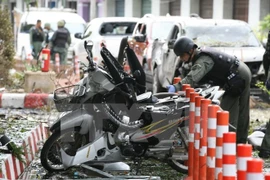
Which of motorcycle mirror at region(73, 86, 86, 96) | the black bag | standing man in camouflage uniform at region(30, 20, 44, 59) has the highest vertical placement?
motorcycle mirror at region(73, 86, 86, 96)

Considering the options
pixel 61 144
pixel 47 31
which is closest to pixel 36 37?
pixel 47 31

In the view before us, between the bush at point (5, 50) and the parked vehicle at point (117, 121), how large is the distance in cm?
902

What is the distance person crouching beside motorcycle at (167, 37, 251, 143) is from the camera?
32.6 ft

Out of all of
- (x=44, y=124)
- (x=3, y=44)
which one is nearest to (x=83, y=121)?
(x=44, y=124)

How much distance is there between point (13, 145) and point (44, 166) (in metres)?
0.41

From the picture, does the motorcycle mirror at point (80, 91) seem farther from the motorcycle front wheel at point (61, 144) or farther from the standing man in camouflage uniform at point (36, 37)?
the standing man in camouflage uniform at point (36, 37)

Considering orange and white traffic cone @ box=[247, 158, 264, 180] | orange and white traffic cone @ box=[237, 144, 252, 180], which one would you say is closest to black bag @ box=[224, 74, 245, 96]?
orange and white traffic cone @ box=[237, 144, 252, 180]

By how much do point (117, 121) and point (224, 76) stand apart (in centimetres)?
206

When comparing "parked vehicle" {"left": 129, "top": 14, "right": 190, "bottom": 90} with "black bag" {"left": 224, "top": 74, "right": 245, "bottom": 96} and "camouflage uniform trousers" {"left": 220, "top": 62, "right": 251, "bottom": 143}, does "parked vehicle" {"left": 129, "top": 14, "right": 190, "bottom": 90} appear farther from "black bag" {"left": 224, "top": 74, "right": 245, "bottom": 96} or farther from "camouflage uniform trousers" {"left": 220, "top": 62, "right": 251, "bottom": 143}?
"black bag" {"left": 224, "top": 74, "right": 245, "bottom": 96}

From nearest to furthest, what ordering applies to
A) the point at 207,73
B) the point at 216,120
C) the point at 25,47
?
1. the point at 216,120
2. the point at 207,73
3. the point at 25,47

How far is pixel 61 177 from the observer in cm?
920

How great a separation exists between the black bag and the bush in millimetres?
7997

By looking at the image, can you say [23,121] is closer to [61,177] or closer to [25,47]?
→ [61,177]

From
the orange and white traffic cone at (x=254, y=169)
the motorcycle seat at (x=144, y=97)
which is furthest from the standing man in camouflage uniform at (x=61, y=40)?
the orange and white traffic cone at (x=254, y=169)
